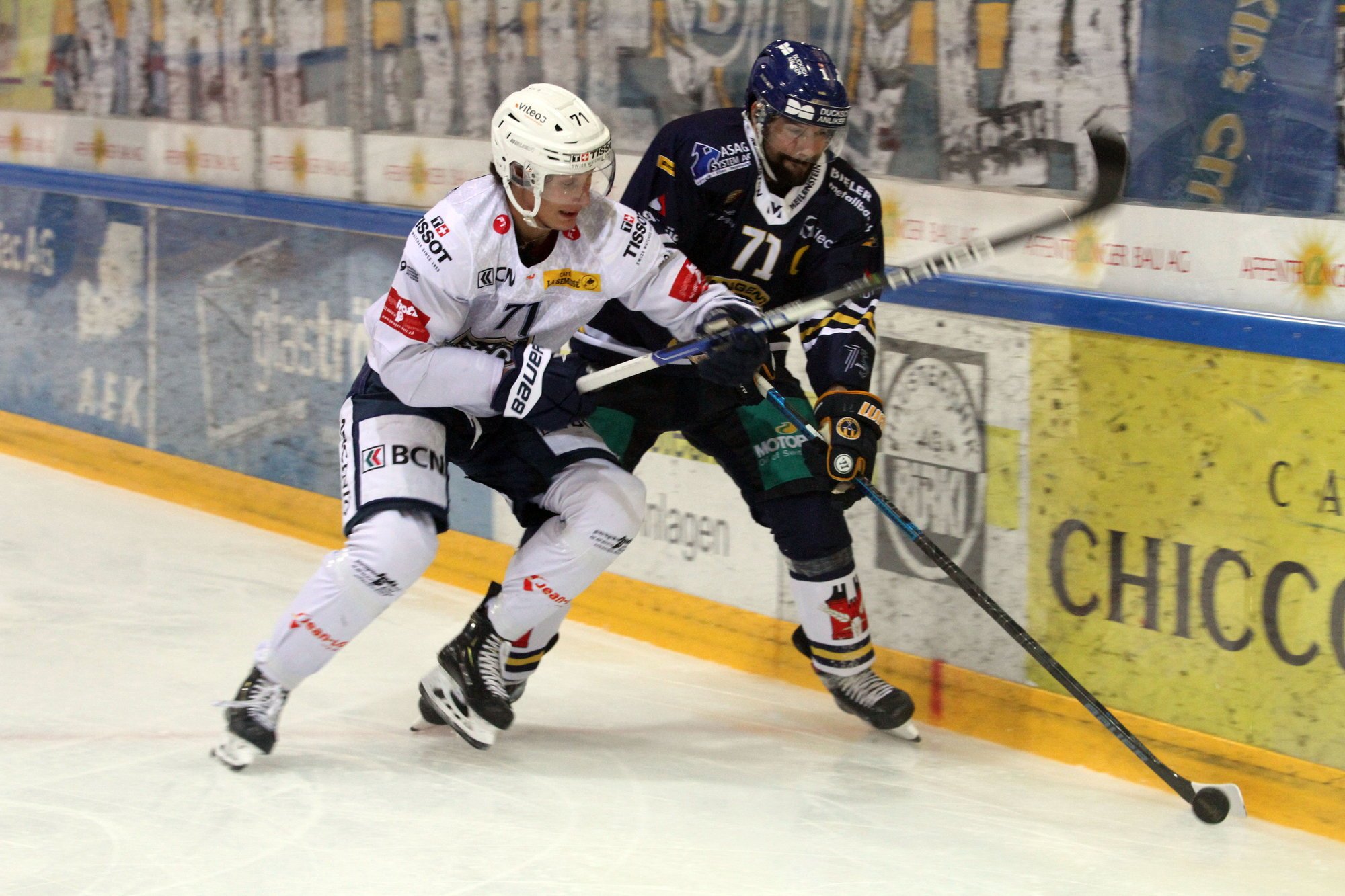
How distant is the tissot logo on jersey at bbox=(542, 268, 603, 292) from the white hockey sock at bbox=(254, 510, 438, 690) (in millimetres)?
519

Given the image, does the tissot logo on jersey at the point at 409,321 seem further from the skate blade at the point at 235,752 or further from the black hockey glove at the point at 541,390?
the skate blade at the point at 235,752

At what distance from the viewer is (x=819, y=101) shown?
297 cm

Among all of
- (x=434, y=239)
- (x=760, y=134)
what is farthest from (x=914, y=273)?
(x=434, y=239)

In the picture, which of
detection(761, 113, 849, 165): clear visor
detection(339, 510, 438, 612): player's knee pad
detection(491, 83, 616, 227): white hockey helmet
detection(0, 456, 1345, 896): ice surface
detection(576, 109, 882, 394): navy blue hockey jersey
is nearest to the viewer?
detection(0, 456, 1345, 896): ice surface

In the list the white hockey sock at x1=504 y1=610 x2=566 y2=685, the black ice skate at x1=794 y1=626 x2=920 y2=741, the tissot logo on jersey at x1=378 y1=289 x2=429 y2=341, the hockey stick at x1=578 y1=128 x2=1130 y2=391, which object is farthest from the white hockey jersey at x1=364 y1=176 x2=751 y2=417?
the black ice skate at x1=794 y1=626 x2=920 y2=741

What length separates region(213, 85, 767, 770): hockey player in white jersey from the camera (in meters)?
2.88

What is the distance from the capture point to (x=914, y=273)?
118 inches

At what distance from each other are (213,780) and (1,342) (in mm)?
3872

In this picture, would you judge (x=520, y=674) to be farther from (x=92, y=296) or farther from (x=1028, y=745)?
(x=92, y=296)

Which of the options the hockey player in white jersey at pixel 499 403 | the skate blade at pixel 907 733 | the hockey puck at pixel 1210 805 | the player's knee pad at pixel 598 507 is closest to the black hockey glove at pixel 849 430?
the hockey player in white jersey at pixel 499 403

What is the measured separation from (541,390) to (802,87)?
780 millimetres

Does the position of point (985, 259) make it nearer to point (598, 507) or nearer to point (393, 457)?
point (598, 507)

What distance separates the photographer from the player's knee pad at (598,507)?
3.04 meters

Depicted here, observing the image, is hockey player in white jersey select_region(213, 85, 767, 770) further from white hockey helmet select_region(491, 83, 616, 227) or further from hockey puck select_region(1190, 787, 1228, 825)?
hockey puck select_region(1190, 787, 1228, 825)
